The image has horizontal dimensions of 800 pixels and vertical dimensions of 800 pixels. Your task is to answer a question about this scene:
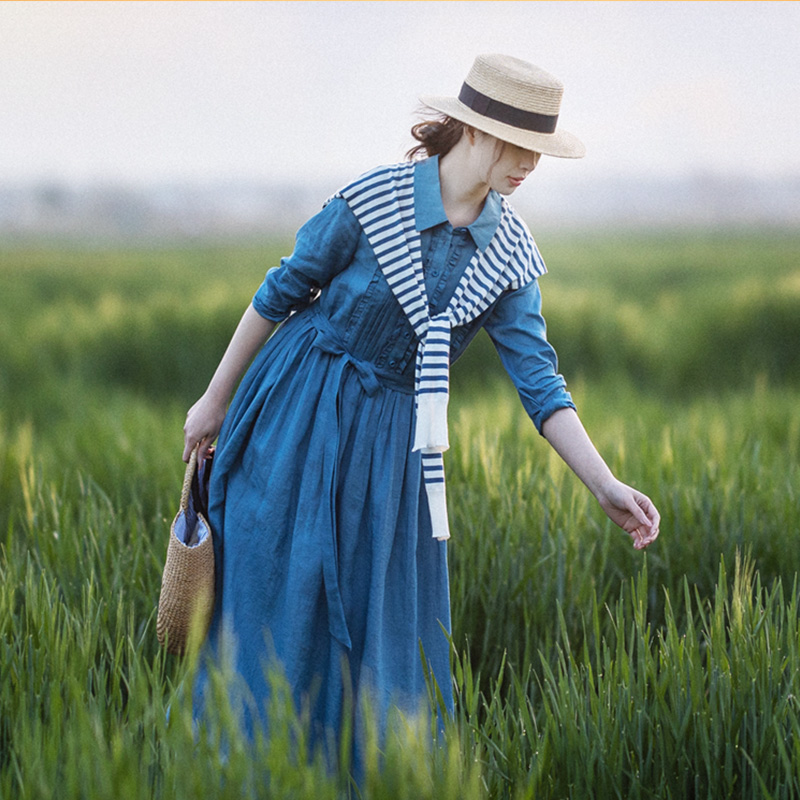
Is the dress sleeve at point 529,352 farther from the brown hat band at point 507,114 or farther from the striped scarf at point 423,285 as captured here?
the brown hat band at point 507,114

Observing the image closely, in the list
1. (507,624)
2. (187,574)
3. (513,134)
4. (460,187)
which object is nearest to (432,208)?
(460,187)

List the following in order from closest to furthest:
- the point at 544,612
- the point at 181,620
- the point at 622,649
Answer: the point at 622,649, the point at 181,620, the point at 544,612

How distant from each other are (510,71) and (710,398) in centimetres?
447

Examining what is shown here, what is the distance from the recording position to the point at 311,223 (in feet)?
4.91

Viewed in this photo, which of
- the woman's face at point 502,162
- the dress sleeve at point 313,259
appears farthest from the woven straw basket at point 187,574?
the woman's face at point 502,162

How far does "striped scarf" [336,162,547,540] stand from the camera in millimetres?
1451

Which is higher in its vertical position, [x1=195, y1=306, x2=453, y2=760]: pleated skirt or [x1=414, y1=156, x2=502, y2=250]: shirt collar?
[x1=414, y1=156, x2=502, y2=250]: shirt collar

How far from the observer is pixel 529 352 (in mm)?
1532

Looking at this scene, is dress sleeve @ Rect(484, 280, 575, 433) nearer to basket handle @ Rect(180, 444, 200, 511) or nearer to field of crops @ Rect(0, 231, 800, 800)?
field of crops @ Rect(0, 231, 800, 800)

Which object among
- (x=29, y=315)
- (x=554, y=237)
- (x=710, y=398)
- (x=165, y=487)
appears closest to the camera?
(x=165, y=487)

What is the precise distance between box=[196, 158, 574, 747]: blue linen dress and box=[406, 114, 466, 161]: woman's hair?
0.05m

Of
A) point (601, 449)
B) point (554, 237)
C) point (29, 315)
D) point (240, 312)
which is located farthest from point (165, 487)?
point (554, 237)

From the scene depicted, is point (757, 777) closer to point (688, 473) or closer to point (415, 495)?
point (415, 495)

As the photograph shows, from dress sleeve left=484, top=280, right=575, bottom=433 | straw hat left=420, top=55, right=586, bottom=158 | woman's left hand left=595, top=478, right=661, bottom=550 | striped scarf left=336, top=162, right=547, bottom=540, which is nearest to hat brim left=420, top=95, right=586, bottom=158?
straw hat left=420, top=55, right=586, bottom=158
